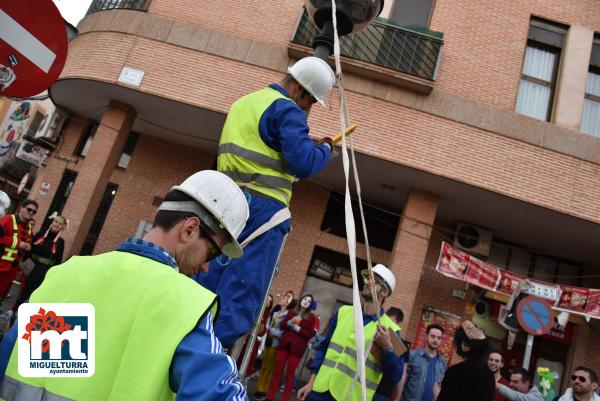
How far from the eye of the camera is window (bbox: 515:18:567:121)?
11352mm

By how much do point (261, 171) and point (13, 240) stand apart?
5.58m

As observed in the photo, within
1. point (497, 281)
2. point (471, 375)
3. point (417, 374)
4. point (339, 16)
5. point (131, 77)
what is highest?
point (131, 77)

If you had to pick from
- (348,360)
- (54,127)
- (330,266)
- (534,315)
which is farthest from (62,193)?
(348,360)

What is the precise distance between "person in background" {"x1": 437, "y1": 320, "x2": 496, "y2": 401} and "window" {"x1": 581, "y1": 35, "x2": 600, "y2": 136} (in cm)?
873

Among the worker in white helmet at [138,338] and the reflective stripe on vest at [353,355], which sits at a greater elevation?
the worker in white helmet at [138,338]

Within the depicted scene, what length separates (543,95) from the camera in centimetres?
1138

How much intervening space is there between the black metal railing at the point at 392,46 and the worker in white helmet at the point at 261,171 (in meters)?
8.43

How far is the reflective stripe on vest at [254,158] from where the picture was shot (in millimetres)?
2699

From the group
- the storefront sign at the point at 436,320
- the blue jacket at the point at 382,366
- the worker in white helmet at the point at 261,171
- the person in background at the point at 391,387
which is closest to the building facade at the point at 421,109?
the storefront sign at the point at 436,320

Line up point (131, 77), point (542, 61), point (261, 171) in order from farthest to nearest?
1. point (542, 61)
2. point (131, 77)
3. point (261, 171)

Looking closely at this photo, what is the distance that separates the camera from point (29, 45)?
2.76m

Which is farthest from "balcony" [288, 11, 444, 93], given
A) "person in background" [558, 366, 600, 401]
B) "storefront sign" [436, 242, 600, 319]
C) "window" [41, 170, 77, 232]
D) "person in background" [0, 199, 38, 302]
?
"window" [41, 170, 77, 232]

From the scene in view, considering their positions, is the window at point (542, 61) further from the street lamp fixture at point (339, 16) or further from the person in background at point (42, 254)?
the person in background at point (42, 254)

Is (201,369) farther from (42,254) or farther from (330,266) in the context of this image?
(330,266)
